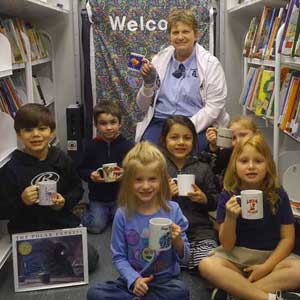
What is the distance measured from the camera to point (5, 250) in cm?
233

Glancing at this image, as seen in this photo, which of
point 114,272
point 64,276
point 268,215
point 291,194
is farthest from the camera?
point 291,194

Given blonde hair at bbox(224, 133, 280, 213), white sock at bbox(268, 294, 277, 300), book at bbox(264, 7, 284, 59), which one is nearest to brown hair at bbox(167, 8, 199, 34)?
book at bbox(264, 7, 284, 59)

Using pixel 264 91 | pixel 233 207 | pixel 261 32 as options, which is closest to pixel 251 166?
pixel 233 207

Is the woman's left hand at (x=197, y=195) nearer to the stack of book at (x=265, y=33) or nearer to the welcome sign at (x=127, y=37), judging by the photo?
the stack of book at (x=265, y=33)

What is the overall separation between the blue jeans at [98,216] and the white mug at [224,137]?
0.89 m

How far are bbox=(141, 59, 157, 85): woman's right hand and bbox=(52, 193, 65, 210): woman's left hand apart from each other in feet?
3.33

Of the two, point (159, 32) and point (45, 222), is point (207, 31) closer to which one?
point (159, 32)

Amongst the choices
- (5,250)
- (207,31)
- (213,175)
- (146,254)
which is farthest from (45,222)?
(207,31)

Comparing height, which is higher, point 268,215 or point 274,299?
point 268,215

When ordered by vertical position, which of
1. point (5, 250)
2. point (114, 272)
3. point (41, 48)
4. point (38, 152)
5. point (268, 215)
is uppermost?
point (41, 48)

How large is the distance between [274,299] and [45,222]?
41.7 inches

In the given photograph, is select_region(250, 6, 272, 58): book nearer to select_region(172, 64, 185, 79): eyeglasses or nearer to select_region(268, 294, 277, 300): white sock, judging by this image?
select_region(172, 64, 185, 79): eyeglasses

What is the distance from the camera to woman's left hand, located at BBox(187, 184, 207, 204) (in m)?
2.19

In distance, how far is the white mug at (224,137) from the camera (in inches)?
98.2
